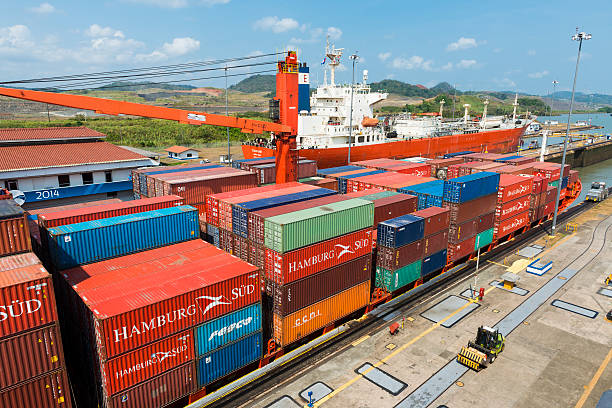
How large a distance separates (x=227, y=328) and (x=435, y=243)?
17.0 m

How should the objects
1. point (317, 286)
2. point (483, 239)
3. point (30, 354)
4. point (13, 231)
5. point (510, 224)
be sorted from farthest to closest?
point (510, 224), point (483, 239), point (317, 286), point (13, 231), point (30, 354)

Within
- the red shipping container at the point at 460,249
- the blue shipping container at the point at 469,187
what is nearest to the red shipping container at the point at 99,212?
the blue shipping container at the point at 469,187

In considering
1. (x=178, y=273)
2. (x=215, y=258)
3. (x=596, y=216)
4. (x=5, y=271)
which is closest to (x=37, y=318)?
(x=5, y=271)

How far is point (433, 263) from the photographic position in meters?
Answer: 27.1

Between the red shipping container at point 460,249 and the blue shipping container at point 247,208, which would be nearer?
the blue shipping container at point 247,208

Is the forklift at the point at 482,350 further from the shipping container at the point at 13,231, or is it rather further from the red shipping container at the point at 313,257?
the shipping container at the point at 13,231

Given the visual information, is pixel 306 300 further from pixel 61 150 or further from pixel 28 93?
pixel 61 150

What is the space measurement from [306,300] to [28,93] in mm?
19629

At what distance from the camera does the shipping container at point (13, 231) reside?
45.9 ft

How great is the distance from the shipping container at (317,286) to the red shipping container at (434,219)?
574cm

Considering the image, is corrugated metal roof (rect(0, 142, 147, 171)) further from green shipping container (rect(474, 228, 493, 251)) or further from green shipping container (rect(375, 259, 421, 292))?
green shipping container (rect(474, 228, 493, 251))

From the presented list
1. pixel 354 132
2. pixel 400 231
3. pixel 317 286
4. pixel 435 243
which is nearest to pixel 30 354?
pixel 317 286

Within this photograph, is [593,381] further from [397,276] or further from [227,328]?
[227,328]

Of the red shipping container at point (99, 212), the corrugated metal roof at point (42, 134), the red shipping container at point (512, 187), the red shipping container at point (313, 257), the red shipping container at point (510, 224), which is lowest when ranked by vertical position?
the red shipping container at point (510, 224)
